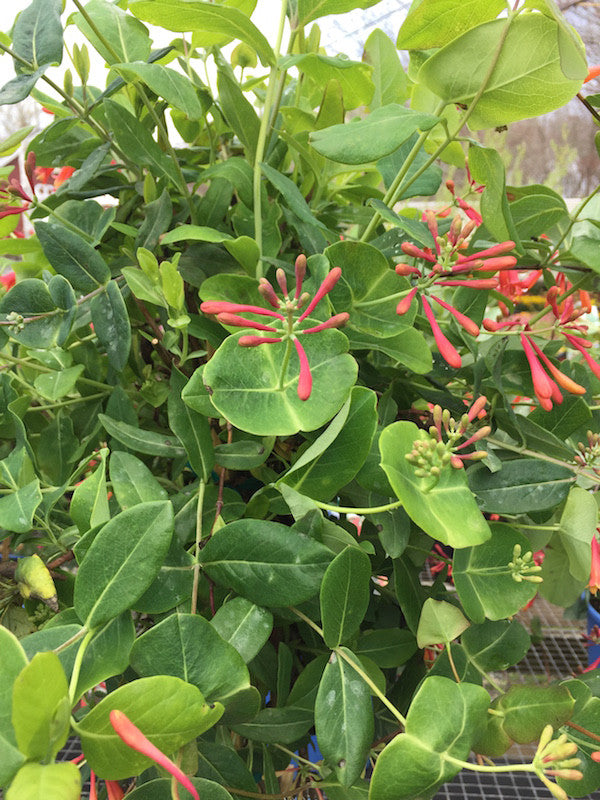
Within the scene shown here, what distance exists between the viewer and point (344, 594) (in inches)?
8.2

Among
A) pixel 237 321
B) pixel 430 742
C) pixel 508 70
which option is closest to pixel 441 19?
pixel 508 70

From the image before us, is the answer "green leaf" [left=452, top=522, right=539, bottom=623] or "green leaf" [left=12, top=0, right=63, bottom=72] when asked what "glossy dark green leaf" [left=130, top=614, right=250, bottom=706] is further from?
"green leaf" [left=12, top=0, right=63, bottom=72]

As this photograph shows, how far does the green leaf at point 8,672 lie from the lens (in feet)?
0.52

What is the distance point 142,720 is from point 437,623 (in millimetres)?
122

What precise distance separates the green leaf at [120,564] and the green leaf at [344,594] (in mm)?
50

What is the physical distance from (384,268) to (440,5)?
0.09 meters

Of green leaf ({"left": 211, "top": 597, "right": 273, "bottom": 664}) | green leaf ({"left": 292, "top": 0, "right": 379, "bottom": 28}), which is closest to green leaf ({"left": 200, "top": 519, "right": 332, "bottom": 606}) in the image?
green leaf ({"left": 211, "top": 597, "right": 273, "bottom": 664})

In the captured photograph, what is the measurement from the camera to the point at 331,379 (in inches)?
8.5

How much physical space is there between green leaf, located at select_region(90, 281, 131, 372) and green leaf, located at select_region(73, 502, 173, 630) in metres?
0.08

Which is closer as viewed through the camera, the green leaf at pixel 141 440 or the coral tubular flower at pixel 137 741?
the coral tubular flower at pixel 137 741

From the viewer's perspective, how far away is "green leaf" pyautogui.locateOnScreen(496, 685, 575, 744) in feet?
0.72

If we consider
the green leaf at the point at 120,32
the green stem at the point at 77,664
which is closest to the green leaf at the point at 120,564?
the green stem at the point at 77,664

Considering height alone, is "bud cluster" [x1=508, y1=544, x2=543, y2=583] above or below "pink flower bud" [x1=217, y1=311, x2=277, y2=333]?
below

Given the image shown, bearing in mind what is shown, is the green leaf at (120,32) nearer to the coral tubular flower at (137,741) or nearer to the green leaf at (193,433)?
the green leaf at (193,433)
